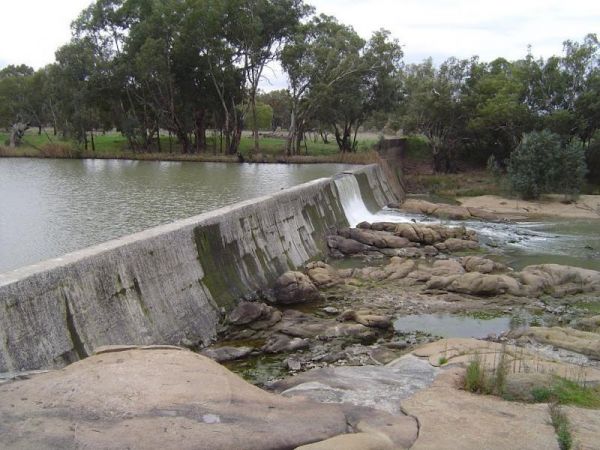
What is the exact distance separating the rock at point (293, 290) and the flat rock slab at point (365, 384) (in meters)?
5.30

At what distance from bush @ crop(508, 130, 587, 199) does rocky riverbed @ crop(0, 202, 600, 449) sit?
19135 mm

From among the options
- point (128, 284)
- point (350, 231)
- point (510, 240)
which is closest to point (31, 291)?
point (128, 284)

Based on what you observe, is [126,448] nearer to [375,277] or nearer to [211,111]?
[375,277]

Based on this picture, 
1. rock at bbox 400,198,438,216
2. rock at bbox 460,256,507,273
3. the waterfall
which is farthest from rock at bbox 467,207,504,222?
rock at bbox 460,256,507,273

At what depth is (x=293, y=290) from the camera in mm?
13867

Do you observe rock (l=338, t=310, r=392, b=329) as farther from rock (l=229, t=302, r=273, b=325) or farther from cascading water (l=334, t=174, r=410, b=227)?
cascading water (l=334, t=174, r=410, b=227)

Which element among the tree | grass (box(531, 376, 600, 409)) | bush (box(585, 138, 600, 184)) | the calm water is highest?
the tree

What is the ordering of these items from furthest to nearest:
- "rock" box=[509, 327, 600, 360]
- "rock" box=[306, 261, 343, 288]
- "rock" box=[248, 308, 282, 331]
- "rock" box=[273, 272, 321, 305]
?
"rock" box=[306, 261, 343, 288] < "rock" box=[273, 272, 321, 305] < "rock" box=[248, 308, 282, 331] < "rock" box=[509, 327, 600, 360]

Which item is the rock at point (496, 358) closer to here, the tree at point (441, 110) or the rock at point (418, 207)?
the rock at point (418, 207)

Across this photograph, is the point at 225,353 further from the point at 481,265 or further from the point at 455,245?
the point at 455,245

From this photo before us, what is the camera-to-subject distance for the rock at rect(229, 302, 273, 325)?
11.8 meters

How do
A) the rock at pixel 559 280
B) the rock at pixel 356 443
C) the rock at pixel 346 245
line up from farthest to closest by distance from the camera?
the rock at pixel 346 245 → the rock at pixel 559 280 → the rock at pixel 356 443

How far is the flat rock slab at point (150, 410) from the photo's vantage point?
184 inches

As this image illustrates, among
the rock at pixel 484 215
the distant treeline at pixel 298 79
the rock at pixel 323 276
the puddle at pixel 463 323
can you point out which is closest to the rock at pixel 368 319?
the puddle at pixel 463 323
